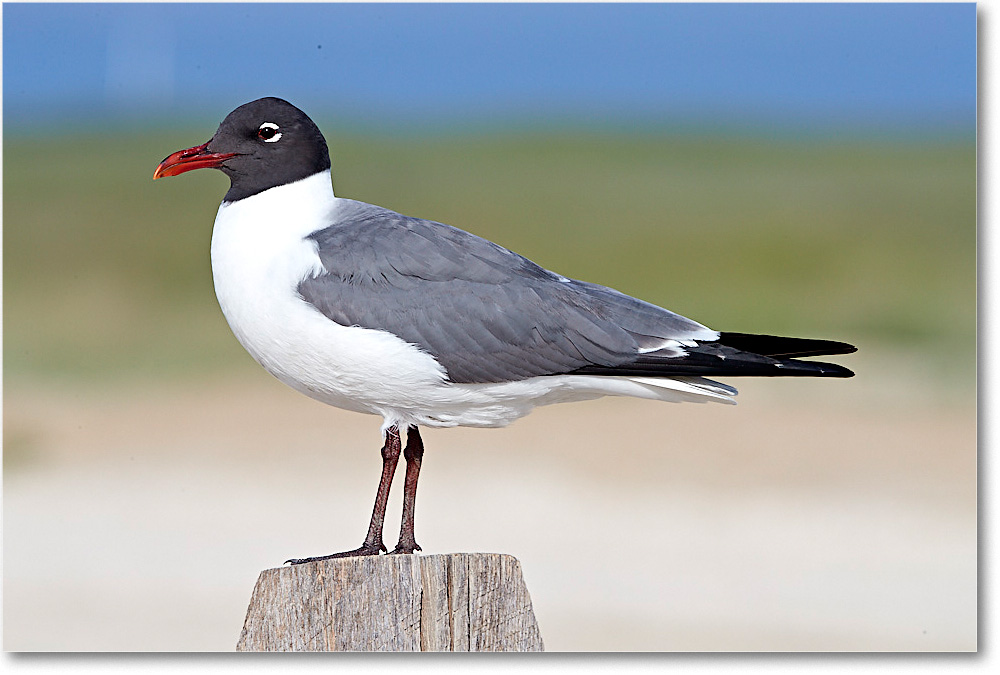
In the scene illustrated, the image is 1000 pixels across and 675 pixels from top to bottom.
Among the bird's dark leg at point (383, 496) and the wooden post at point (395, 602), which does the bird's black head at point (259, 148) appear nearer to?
the bird's dark leg at point (383, 496)

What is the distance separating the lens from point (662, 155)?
4.99 m

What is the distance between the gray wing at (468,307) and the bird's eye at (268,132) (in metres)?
0.28

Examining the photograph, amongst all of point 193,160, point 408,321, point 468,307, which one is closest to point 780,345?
point 468,307

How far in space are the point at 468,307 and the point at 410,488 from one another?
1.67ft

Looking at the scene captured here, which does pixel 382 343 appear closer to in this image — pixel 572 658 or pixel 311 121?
pixel 311 121

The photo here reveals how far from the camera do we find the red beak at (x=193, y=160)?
331 cm

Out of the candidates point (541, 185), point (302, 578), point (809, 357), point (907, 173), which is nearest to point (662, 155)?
point (541, 185)

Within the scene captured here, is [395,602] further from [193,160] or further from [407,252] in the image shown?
[193,160]

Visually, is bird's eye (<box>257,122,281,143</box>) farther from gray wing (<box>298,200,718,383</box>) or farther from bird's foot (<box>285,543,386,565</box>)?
bird's foot (<box>285,543,386,565</box>)

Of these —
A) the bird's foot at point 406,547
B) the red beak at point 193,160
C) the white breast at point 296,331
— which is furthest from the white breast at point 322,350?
the bird's foot at point 406,547

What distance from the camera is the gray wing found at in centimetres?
316

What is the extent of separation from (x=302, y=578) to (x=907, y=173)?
2.66 metres

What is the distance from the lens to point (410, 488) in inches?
132

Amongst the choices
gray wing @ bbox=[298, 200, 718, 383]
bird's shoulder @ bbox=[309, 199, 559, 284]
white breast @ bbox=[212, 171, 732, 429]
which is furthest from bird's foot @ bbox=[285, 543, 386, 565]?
bird's shoulder @ bbox=[309, 199, 559, 284]
